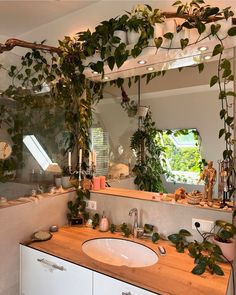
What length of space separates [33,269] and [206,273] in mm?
1099

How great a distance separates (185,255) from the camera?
146 centimetres

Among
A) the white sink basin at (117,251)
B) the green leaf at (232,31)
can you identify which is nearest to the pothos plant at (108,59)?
the green leaf at (232,31)

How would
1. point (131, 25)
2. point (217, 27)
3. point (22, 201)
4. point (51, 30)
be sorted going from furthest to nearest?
point (51, 30), point (22, 201), point (131, 25), point (217, 27)

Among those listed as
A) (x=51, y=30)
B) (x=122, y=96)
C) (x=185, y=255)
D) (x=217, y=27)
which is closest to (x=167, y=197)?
(x=185, y=255)

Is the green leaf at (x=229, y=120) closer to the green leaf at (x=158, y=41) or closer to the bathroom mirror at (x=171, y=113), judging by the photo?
the bathroom mirror at (x=171, y=113)

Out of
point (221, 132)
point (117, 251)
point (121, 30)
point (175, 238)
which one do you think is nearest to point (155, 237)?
point (175, 238)

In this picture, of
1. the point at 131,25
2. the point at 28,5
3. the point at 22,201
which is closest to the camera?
the point at 131,25

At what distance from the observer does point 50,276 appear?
1.49m

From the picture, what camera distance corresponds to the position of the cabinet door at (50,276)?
Answer: 134 centimetres

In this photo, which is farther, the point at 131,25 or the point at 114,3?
the point at 114,3

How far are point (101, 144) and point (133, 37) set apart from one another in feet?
3.57

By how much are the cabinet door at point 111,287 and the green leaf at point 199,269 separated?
286mm

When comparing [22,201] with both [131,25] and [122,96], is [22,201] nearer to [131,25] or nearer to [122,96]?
[122,96]

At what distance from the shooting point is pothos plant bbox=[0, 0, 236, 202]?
143cm
